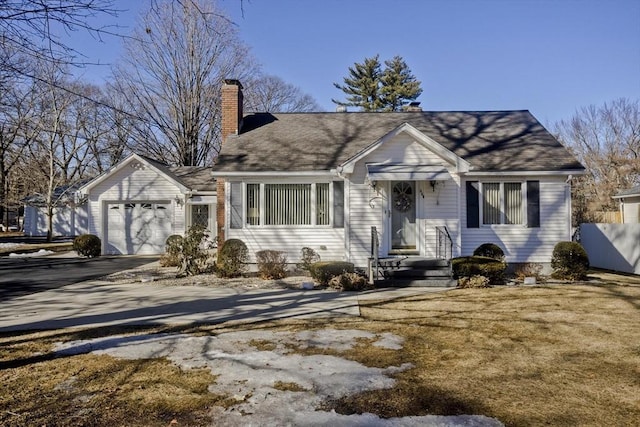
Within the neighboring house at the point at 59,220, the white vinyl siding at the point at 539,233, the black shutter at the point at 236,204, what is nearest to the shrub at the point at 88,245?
the black shutter at the point at 236,204

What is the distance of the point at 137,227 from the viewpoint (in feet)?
71.3

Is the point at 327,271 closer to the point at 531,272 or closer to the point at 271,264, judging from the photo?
the point at 271,264

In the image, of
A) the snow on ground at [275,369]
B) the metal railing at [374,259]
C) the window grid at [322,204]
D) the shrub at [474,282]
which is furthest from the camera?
the window grid at [322,204]

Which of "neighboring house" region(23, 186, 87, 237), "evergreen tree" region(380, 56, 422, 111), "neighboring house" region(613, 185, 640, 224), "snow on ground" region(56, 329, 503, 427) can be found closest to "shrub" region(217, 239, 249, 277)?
"snow on ground" region(56, 329, 503, 427)

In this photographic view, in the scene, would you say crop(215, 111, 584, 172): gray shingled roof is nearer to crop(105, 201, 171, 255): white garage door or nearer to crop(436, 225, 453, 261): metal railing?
crop(436, 225, 453, 261): metal railing

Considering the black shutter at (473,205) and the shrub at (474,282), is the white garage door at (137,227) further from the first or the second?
the shrub at (474,282)

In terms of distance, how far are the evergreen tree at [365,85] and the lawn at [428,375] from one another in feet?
132

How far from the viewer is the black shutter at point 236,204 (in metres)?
14.3

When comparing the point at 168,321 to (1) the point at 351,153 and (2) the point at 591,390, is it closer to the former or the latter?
(2) the point at 591,390

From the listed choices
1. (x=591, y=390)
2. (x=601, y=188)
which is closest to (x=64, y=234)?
(x=591, y=390)

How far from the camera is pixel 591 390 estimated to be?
437 cm

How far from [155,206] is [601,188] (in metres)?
34.4

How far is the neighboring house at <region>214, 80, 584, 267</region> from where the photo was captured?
1337cm

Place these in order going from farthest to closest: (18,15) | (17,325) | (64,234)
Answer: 1. (64,234)
2. (17,325)
3. (18,15)
